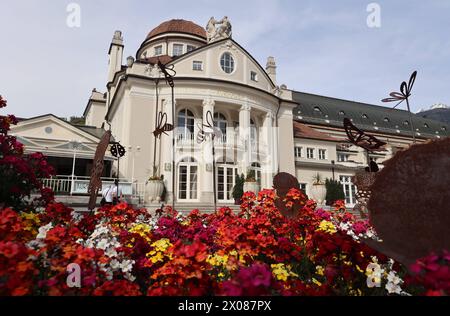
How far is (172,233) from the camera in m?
4.62

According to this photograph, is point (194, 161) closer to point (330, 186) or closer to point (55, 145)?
point (55, 145)

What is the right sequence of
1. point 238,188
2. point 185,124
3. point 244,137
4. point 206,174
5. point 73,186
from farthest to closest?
point 185,124
point 244,137
point 206,174
point 238,188
point 73,186

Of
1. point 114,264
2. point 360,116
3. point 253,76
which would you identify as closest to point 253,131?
point 253,76

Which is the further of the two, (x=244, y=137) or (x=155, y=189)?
(x=244, y=137)

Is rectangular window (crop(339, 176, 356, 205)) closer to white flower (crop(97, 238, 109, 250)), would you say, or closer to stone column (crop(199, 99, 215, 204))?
stone column (crop(199, 99, 215, 204))

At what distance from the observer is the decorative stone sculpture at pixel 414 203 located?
8.00 ft

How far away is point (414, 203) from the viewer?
255 cm

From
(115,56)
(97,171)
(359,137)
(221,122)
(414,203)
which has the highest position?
(115,56)

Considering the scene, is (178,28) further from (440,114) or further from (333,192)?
(440,114)

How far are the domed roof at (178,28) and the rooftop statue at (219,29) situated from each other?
18.4ft

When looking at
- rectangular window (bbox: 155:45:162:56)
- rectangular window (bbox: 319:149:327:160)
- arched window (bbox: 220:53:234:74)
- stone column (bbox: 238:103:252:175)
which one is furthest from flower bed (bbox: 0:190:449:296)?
rectangular window (bbox: 155:45:162:56)

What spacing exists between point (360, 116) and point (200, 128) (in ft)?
108

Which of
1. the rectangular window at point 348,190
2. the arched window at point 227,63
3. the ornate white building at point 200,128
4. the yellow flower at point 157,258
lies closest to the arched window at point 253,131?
the ornate white building at point 200,128

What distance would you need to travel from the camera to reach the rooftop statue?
2431cm
